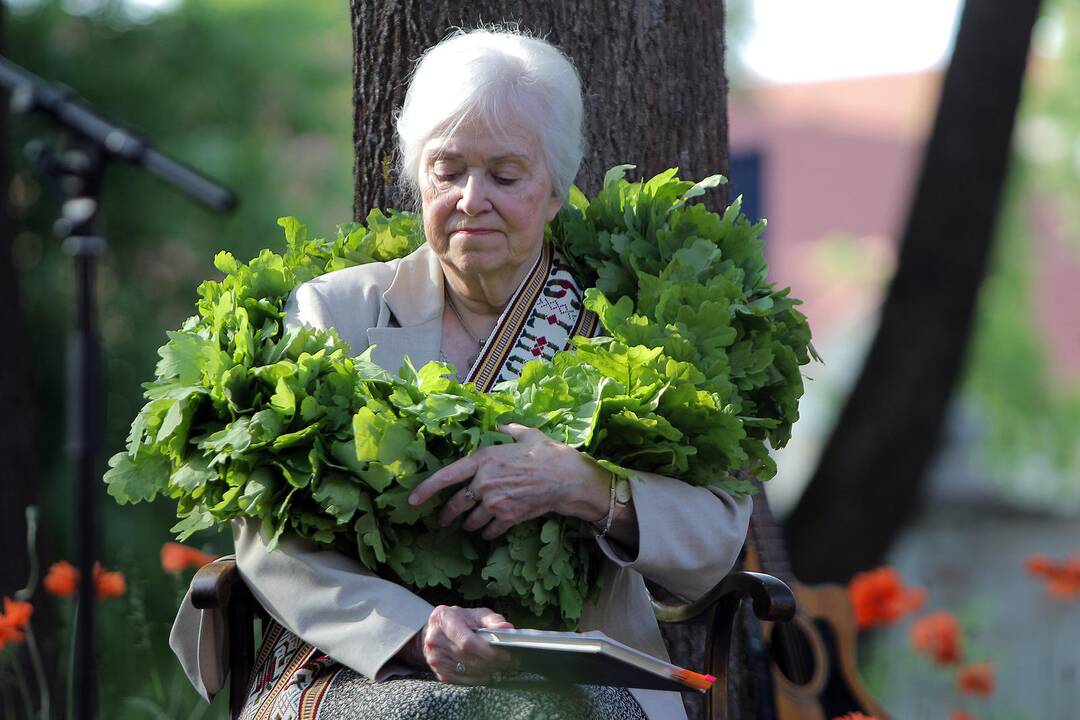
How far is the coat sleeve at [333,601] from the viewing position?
277 centimetres

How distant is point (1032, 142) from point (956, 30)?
1318 cm

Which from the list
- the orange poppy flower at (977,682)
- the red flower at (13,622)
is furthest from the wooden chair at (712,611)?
the orange poppy flower at (977,682)

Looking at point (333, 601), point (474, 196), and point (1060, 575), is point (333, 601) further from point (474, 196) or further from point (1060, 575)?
point (1060, 575)

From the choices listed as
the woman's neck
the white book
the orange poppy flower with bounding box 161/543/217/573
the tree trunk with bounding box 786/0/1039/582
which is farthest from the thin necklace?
the tree trunk with bounding box 786/0/1039/582

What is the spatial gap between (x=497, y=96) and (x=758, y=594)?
1.13 meters

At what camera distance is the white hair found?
10.3ft

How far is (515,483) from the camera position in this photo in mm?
2863

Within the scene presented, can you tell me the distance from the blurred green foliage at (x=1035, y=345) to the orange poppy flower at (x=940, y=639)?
10.0 metres

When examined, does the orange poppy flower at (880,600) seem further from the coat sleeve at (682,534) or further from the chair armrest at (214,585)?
the chair armrest at (214,585)

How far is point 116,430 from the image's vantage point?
34.2 ft

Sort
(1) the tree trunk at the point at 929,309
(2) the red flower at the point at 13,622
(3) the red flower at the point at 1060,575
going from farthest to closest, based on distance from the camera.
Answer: (1) the tree trunk at the point at 929,309 < (3) the red flower at the point at 1060,575 < (2) the red flower at the point at 13,622

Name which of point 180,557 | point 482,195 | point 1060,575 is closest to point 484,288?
point 482,195

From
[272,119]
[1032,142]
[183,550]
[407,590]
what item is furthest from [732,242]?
[1032,142]

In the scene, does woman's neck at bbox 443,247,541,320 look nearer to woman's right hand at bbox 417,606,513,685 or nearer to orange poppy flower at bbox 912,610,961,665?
woman's right hand at bbox 417,606,513,685
